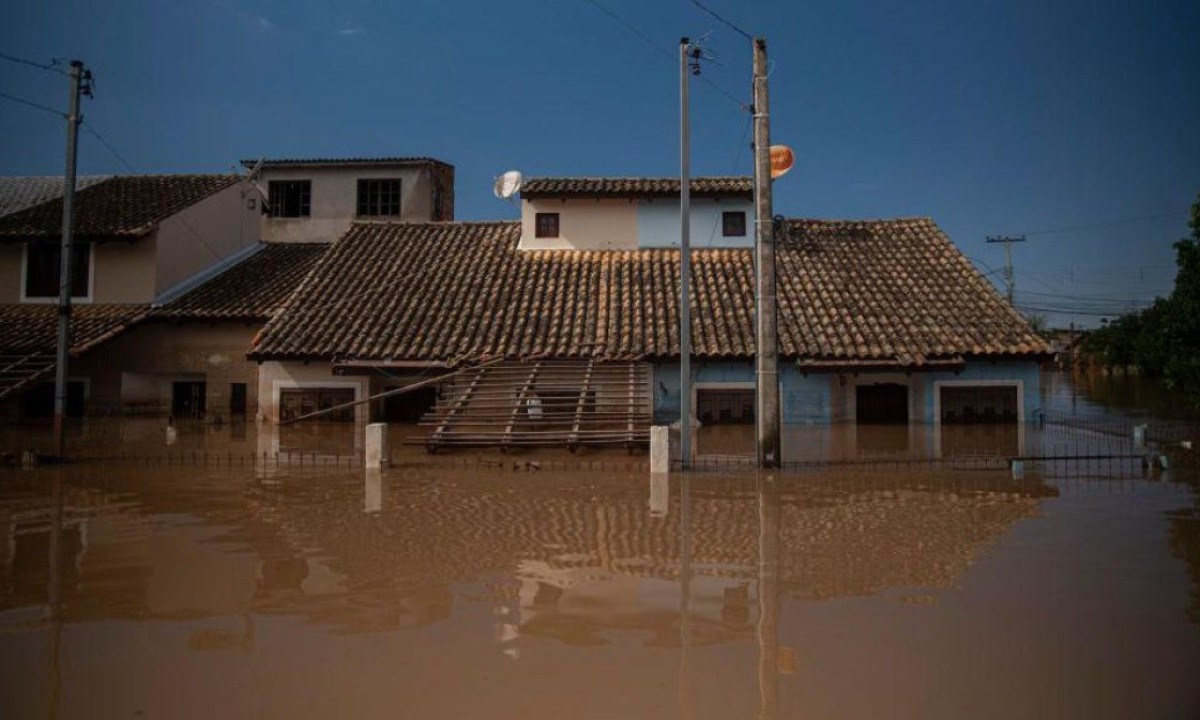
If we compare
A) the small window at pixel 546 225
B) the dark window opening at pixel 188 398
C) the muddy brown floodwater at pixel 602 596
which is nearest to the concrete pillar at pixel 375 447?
the muddy brown floodwater at pixel 602 596

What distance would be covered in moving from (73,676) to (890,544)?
6.73 metres

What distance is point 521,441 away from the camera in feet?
45.9

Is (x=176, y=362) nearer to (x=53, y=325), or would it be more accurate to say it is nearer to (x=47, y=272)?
(x=53, y=325)

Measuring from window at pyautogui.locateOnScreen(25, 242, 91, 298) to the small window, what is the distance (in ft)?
40.9

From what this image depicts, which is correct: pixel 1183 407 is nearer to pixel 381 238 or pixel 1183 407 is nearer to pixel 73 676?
pixel 381 238

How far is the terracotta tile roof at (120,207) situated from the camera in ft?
69.0

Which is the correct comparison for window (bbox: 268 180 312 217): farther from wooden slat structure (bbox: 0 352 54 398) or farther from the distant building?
wooden slat structure (bbox: 0 352 54 398)

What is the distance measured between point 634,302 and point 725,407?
12.1 feet

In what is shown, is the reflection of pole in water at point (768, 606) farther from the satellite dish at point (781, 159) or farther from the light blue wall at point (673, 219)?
the light blue wall at point (673, 219)

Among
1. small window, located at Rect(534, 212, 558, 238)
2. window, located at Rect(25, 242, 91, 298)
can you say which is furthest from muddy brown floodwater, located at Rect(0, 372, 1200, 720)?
window, located at Rect(25, 242, 91, 298)

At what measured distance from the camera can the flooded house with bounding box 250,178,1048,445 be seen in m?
17.1

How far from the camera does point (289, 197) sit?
1099 inches

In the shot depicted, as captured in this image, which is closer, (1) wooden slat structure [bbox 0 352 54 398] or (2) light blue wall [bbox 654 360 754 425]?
(1) wooden slat structure [bbox 0 352 54 398]

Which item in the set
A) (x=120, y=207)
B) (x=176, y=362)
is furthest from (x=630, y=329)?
(x=120, y=207)
